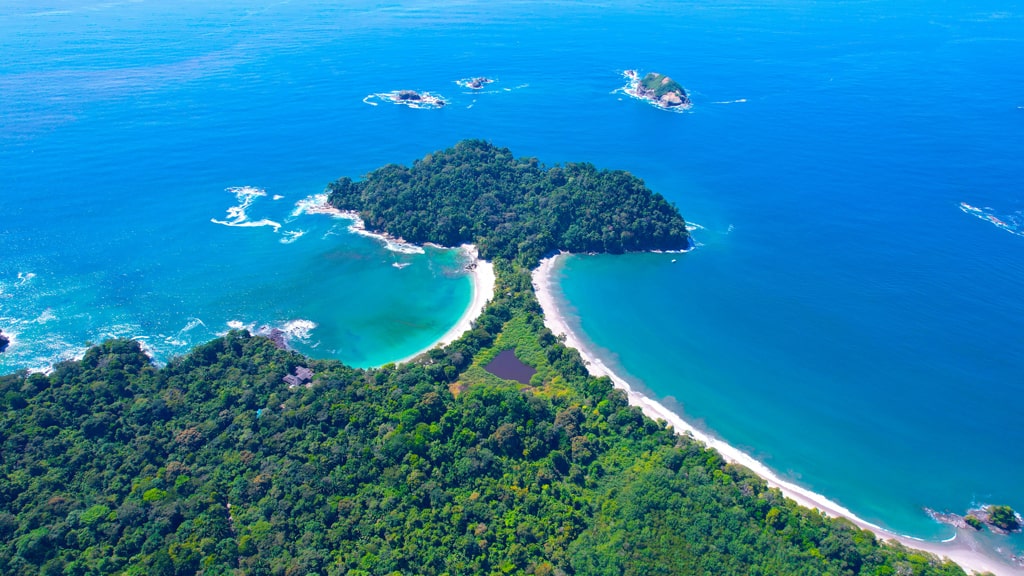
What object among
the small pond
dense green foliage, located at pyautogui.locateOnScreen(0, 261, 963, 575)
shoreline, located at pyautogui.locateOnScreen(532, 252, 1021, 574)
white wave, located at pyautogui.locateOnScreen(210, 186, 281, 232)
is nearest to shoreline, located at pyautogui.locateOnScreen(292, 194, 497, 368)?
white wave, located at pyautogui.locateOnScreen(210, 186, 281, 232)

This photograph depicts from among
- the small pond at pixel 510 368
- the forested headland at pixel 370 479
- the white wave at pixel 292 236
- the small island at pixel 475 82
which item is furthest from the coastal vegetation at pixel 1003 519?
the small island at pixel 475 82

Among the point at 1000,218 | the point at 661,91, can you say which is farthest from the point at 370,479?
the point at 661,91

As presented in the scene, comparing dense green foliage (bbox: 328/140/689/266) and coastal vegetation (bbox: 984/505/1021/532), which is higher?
dense green foliage (bbox: 328/140/689/266)

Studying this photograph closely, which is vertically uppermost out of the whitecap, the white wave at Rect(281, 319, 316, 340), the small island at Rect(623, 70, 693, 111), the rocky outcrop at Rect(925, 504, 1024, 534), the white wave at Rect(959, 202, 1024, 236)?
the small island at Rect(623, 70, 693, 111)

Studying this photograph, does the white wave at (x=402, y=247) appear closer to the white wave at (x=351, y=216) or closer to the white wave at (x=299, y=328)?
the white wave at (x=351, y=216)

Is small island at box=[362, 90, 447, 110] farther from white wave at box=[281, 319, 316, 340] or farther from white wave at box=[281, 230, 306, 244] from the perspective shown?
white wave at box=[281, 319, 316, 340]

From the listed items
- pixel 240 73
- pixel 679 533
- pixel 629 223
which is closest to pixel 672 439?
pixel 679 533
